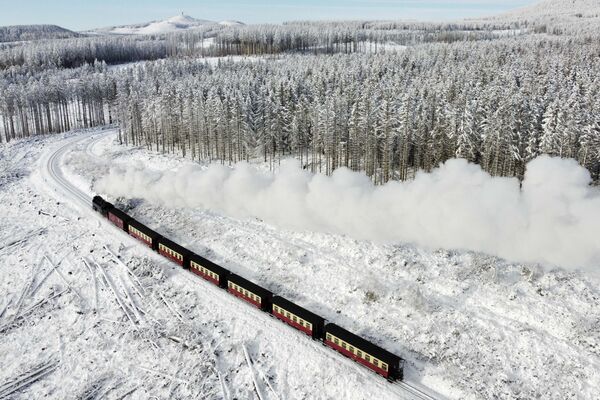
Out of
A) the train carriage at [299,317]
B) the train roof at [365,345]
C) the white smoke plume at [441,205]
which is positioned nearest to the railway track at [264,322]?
the train carriage at [299,317]

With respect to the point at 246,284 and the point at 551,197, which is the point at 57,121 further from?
the point at 551,197

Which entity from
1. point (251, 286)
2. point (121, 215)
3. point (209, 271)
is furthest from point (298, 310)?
point (121, 215)

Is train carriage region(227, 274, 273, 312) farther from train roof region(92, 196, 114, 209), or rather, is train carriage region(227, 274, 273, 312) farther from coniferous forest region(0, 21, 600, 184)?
coniferous forest region(0, 21, 600, 184)

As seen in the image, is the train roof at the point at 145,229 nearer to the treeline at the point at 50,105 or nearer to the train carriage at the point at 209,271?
the train carriage at the point at 209,271

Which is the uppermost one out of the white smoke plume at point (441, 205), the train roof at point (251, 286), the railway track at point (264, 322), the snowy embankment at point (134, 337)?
the white smoke plume at point (441, 205)

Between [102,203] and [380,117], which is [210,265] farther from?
[380,117]

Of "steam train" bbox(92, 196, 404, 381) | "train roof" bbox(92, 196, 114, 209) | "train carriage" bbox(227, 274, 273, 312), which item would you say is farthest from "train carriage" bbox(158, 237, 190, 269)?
"train roof" bbox(92, 196, 114, 209)

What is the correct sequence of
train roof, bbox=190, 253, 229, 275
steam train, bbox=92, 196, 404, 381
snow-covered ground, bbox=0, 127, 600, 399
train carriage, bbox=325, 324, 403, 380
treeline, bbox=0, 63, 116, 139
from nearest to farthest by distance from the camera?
1. train carriage, bbox=325, 324, 403, 380
2. steam train, bbox=92, 196, 404, 381
3. snow-covered ground, bbox=0, 127, 600, 399
4. train roof, bbox=190, 253, 229, 275
5. treeline, bbox=0, 63, 116, 139
